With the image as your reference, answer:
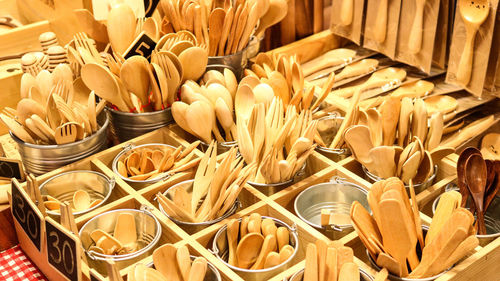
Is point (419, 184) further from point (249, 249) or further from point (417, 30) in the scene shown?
point (417, 30)

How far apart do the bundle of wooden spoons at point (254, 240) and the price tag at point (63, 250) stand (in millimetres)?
236

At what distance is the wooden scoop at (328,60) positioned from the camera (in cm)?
154

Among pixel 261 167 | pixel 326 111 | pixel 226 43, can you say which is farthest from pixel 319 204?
pixel 226 43

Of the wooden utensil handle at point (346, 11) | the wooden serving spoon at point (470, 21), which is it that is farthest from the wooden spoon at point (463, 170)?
the wooden utensil handle at point (346, 11)

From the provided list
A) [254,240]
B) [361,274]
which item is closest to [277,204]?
[254,240]

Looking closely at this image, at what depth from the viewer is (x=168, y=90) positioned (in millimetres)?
1146

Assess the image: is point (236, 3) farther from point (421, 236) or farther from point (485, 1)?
point (421, 236)

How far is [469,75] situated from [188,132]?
0.64m

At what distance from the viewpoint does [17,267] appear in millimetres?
1021

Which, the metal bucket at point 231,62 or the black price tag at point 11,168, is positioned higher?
the metal bucket at point 231,62

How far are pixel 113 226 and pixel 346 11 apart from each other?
2.94 feet

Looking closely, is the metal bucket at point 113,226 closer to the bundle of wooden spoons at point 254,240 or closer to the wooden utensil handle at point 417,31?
the bundle of wooden spoons at point 254,240

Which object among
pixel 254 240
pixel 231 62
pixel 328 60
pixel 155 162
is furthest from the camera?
pixel 328 60

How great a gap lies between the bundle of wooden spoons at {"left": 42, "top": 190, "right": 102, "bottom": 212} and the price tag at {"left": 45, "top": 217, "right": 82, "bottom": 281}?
0.36ft
